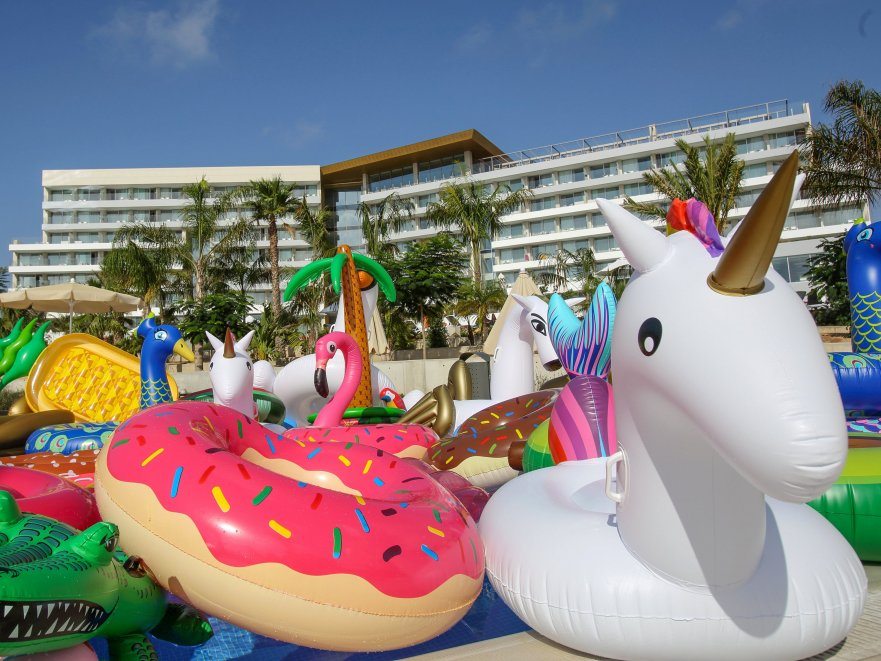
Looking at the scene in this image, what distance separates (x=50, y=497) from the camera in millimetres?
3484

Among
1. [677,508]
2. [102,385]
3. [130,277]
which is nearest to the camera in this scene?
[677,508]

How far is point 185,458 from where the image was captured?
2.84 metres

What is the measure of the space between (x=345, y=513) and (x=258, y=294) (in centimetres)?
5416

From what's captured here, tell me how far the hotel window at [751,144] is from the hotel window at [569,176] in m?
10.5

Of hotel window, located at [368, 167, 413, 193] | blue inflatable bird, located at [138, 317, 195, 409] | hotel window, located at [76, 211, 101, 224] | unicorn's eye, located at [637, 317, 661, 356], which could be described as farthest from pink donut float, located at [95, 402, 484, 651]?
hotel window, located at [76, 211, 101, 224]

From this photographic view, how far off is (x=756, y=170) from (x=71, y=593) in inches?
1853

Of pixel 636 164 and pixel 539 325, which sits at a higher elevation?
pixel 636 164

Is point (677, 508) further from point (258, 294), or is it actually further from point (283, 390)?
point (258, 294)

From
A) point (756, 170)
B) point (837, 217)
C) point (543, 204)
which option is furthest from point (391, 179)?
point (837, 217)

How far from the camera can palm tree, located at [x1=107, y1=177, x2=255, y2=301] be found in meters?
29.2

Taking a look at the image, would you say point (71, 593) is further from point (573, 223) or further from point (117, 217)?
point (117, 217)

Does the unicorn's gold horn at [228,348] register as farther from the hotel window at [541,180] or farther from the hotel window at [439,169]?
the hotel window at [541,180]

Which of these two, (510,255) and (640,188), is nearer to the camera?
(640,188)

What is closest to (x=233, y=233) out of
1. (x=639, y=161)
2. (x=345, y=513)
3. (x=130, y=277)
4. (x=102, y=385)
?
(x=130, y=277)
